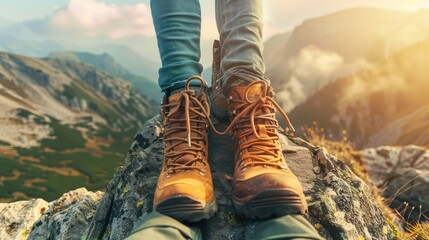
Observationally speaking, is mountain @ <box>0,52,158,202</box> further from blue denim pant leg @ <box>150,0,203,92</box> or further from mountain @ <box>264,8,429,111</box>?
blue denim pant leg @ <box>150,0,203,92</box>

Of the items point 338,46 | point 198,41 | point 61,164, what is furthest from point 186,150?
point 338,46

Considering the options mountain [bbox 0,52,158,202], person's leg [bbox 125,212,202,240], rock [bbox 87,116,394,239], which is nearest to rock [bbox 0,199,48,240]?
rock [bbox 87,116,394,239]

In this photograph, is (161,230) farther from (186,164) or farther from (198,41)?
(198,41)

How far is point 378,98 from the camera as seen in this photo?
257ft

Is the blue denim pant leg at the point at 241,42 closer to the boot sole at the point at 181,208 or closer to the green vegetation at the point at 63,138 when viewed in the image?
the boot sole at the point at 181,208

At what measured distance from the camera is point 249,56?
3.58 metres

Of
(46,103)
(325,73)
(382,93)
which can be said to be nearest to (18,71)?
(46,103)

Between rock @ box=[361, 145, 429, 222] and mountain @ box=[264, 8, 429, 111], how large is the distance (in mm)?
71488

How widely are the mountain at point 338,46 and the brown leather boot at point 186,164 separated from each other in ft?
277

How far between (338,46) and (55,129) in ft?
312

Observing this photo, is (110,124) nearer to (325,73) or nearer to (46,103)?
(46,103)

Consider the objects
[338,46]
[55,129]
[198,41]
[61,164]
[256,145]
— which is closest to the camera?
[256,145]

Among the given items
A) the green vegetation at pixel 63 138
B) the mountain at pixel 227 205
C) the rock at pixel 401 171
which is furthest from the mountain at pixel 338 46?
the mountain at pixel 227 205

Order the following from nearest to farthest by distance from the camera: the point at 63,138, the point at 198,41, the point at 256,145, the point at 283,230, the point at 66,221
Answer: the point at 283,230 < the point at 256,145 < the point at 198,41 < the point at 66,221 < the point at 63,138
